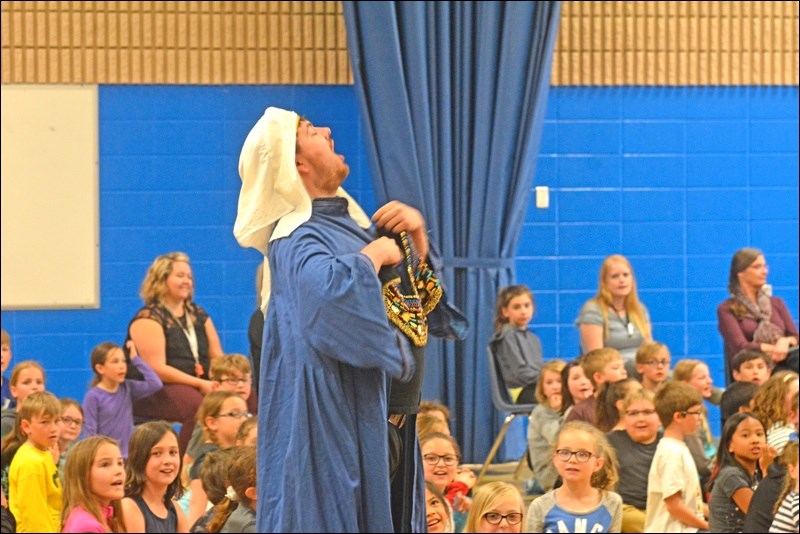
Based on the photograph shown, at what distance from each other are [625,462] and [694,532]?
0.43 metres

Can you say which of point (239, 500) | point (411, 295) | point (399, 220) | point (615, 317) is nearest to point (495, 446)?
Answer: point (615, 317)

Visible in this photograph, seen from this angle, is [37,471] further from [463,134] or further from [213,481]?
[463,134]

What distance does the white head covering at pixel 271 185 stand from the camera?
3068mm

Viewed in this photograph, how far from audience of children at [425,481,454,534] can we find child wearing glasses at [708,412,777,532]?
1019 mm

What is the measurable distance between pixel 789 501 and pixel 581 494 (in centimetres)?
67

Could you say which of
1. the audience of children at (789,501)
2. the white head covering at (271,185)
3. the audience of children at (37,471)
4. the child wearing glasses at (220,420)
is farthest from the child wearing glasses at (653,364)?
the white head covering at (271,185)

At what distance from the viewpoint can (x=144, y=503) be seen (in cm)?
448

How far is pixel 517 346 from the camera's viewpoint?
7188mm

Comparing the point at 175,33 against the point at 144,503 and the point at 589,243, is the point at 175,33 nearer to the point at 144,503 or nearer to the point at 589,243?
the point at 589,243

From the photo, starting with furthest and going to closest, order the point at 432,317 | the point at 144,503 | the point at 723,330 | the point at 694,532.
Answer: the point at 723,330
the point at 694,532
the point at 144,503
the point at 432,317

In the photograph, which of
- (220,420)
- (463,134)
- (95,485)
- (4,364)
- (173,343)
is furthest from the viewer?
(463,134)

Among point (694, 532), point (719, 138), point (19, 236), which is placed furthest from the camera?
point (719, 138)

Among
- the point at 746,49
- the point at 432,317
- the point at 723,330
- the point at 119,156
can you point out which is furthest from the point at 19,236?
the point at 432,317

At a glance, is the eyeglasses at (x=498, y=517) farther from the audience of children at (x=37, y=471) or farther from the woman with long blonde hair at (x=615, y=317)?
the woman with long blonde hair at (x=615, y=317)
